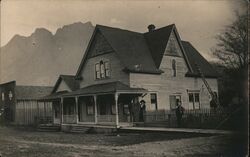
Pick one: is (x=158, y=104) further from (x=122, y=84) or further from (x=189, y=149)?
(x=189, y=149)

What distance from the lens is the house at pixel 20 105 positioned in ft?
121

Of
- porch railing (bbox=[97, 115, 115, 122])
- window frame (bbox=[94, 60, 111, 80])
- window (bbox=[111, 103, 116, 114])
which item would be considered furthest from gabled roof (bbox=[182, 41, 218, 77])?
porch railing (bbox=[97, 115, 115, 122])

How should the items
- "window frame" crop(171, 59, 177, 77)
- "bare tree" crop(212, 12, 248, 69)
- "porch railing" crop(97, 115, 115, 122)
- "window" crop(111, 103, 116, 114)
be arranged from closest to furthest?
"bare tree" crop(212, 12, 248, 69) → "porch railing" crop(97, 115, 115, 122) → "window" crop(111, 103, 116, 114) → "window frame" crop(171, 59, 177, 77)

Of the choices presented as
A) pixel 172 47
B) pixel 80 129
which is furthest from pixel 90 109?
pixel 172 47

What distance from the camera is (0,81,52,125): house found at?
3697cm

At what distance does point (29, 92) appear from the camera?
38.7 meters

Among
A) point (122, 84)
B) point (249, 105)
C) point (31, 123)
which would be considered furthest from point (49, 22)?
point (31, 123)

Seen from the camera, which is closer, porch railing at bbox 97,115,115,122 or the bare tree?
the bare tree

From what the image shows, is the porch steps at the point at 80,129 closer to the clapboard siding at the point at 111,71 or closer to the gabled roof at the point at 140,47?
the clapboard siding at the point at 111,71

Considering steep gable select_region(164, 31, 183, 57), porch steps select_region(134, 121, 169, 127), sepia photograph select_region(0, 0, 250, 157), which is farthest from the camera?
steep gable select_region(164, 31, 183, 57)

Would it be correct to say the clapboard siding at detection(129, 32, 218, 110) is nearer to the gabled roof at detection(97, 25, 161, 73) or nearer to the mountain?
the gabled roof at detection(97, 25, 161, 73)

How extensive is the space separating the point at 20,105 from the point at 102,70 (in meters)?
16.0

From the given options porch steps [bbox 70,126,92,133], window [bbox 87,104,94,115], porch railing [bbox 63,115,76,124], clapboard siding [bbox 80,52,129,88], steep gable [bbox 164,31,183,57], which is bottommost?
porch steps [bbox 70,126,92,133]

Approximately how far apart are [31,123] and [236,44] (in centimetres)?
3008
